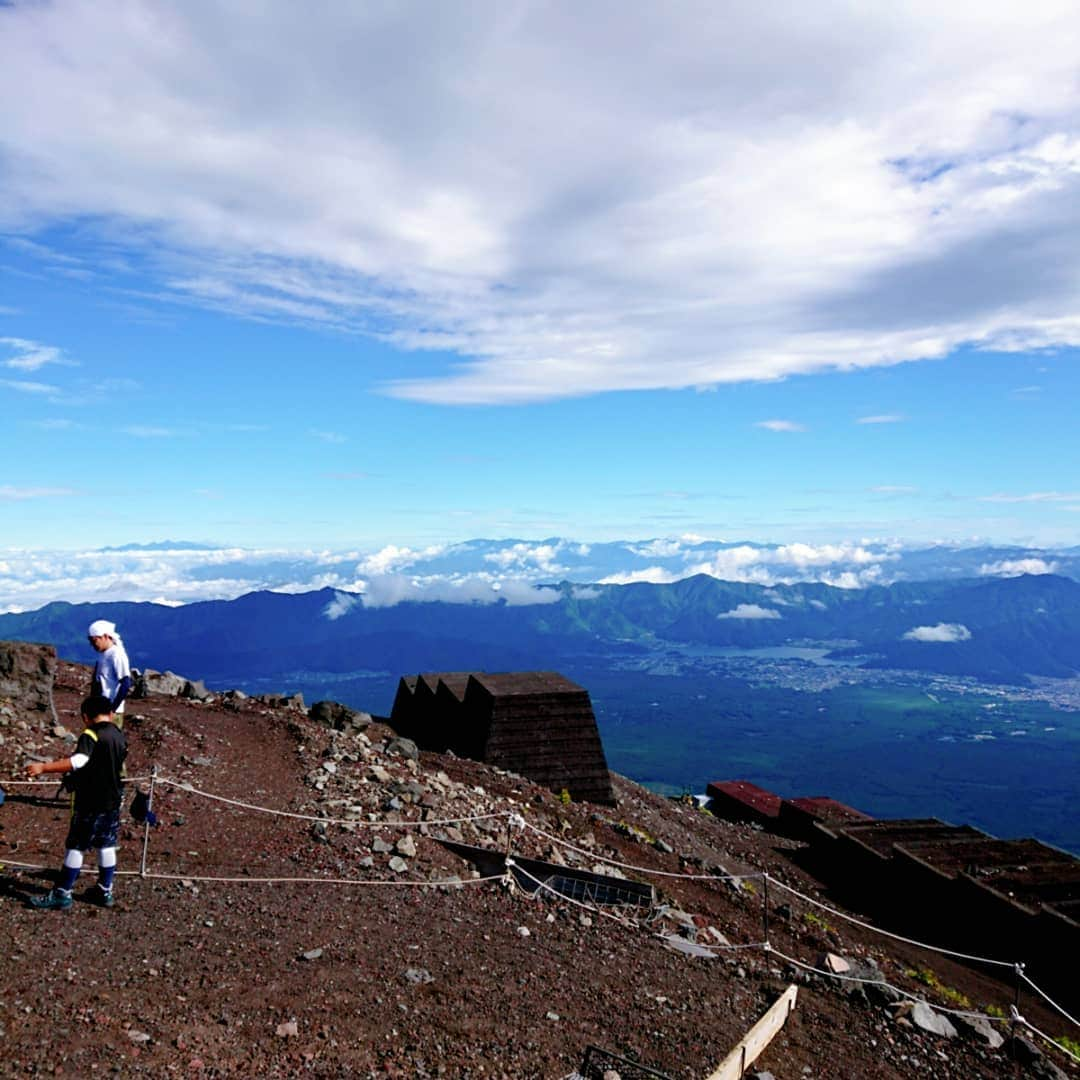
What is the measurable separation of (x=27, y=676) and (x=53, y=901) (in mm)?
9903

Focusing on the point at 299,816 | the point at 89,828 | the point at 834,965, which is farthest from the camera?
the point at 299,816

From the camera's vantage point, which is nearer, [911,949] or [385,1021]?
[385,1021]

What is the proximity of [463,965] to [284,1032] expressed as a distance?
2.76m

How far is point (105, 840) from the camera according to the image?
9.66 m

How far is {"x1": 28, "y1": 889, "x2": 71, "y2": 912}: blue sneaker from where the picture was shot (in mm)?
9414

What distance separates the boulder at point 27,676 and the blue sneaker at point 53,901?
9219 millimetres

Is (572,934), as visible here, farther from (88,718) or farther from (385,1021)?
(88,718)

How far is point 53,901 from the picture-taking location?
9453 mm

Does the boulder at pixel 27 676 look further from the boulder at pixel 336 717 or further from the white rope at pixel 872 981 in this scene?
the white rope at pixel 872 981

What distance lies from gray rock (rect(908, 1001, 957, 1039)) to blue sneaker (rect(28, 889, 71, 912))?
11.7 m

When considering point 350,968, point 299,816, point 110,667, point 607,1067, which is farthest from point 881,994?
point 110,667

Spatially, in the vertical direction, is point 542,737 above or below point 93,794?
below

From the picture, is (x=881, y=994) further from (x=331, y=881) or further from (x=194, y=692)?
(x=194, y=692)

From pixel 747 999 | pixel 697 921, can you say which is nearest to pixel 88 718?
pixel 747 999
